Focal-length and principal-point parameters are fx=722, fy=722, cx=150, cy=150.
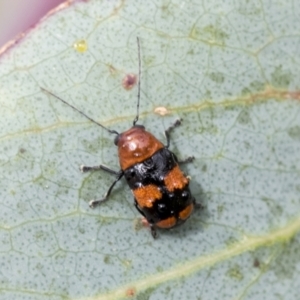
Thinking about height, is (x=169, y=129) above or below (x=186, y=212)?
above

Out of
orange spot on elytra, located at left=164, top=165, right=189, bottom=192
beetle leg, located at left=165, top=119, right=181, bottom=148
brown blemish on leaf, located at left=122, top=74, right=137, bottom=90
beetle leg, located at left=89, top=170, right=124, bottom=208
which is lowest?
orange spot on elytra, located at left=164, top=165, right=189, bottom=192

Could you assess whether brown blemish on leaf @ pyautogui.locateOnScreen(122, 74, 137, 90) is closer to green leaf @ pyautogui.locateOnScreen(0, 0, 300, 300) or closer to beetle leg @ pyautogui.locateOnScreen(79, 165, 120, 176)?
green leaf @ pyautogui.locateOnScreen(0, 0, 300, 300)

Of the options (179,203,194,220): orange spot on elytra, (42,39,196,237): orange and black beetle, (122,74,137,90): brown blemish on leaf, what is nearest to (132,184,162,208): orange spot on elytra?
(42,39,196,237): orange and black beetle

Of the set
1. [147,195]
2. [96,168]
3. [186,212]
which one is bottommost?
[186,212]

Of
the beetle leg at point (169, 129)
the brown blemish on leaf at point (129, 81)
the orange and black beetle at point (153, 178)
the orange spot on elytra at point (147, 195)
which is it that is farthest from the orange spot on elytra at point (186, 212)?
the brown blemish on leaf at point (129, 81)

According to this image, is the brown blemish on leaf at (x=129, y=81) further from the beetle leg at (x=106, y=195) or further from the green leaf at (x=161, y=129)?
the beetle leg at (x=106, y=195)

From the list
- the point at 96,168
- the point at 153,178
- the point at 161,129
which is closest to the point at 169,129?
the point at 161,129

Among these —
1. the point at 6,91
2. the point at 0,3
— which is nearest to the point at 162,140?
the point at 6,91

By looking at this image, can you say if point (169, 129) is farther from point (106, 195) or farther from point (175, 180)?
point (106, 195)

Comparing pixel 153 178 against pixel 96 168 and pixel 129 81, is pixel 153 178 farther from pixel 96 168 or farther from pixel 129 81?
pixel 129 81
